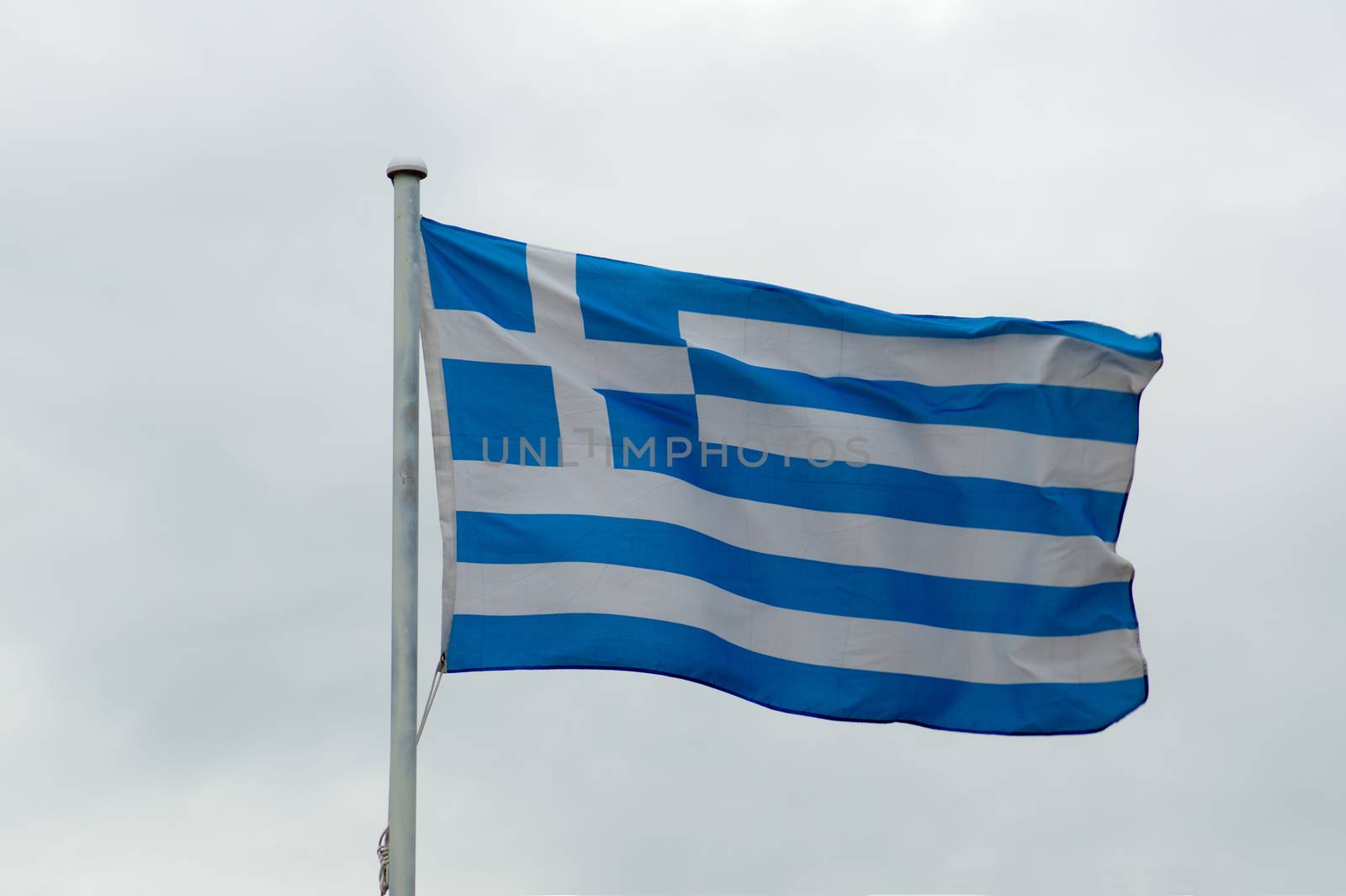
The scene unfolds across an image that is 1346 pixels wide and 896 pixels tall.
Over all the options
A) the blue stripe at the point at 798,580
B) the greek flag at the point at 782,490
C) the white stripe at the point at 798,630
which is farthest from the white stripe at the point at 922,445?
the white stripe at the point at 798,630

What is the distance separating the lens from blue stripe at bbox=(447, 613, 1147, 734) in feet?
36.1

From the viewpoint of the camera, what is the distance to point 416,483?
10469mm

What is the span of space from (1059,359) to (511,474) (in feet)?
14.3

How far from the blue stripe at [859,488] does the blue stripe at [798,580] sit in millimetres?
409

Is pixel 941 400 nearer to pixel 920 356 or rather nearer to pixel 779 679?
pixel 920 356

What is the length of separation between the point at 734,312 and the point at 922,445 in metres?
1.67

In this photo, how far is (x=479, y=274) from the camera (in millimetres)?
11516

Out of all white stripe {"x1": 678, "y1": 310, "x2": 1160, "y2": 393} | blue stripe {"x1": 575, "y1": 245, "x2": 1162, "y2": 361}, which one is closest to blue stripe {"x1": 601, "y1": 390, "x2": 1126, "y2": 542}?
blue stripe {"x1": 575, "y1": 245, "x2": 1162, "y2": 361}

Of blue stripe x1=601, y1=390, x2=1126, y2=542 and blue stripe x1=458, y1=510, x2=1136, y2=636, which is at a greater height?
blue stripe x1=601, y1=390, x2=1126, y2=542

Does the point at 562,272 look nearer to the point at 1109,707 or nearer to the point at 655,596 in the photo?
the point at 655,596

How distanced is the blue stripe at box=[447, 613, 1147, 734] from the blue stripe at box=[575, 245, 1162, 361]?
1961 millimetres

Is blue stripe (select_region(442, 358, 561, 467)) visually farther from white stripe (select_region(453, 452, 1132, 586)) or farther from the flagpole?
the flagpole

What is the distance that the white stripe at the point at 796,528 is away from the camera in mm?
11297

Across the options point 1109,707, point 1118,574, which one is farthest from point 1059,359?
point 1109,707
